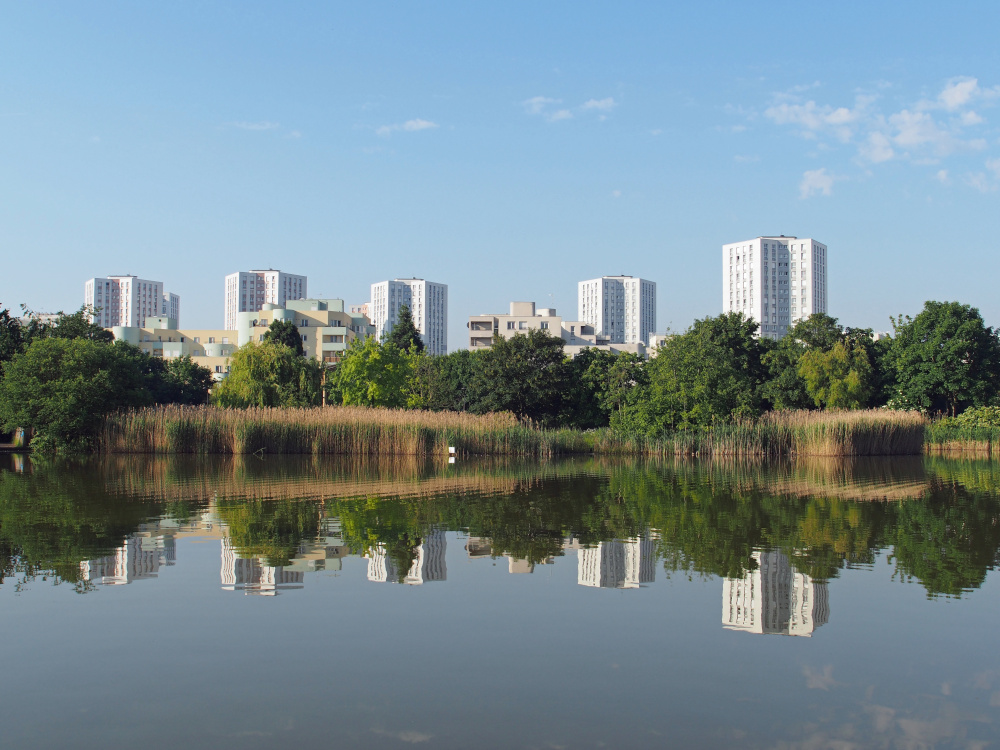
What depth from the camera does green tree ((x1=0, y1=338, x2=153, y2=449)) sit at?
98.6 feet

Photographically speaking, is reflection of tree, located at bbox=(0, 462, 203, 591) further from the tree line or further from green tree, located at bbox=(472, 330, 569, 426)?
green tree, located at bbox=(472, 330, 569, 426)

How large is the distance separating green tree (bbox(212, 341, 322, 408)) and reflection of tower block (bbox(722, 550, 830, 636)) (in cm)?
3201

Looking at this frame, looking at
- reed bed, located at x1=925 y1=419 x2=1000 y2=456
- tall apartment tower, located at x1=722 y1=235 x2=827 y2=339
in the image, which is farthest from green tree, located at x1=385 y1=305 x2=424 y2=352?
tall apartment tower, located at x1=722 y1=235 x2=827 y2=339

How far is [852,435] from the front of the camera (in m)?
33.8

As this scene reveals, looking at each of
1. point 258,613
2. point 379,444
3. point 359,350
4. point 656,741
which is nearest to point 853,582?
point 656,741

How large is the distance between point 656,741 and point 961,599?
457 cm

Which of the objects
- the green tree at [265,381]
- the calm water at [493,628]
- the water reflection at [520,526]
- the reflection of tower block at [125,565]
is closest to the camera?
the calm water at [493,628]

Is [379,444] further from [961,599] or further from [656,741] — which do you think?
[656,741]

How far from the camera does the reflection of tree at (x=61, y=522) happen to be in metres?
8.58

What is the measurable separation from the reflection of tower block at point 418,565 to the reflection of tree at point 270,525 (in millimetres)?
943

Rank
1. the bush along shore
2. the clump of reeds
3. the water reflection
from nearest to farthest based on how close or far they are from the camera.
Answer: the water reflection, the bush along shore, the clump of reeds

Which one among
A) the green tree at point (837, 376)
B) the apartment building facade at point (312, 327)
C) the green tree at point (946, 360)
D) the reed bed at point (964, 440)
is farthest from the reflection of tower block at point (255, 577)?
the apartment building facade at point (312, 327)

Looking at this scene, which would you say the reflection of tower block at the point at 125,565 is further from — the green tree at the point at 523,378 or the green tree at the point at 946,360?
the green tree at the point at 946,360

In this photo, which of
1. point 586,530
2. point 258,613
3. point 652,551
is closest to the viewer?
point 258,613
